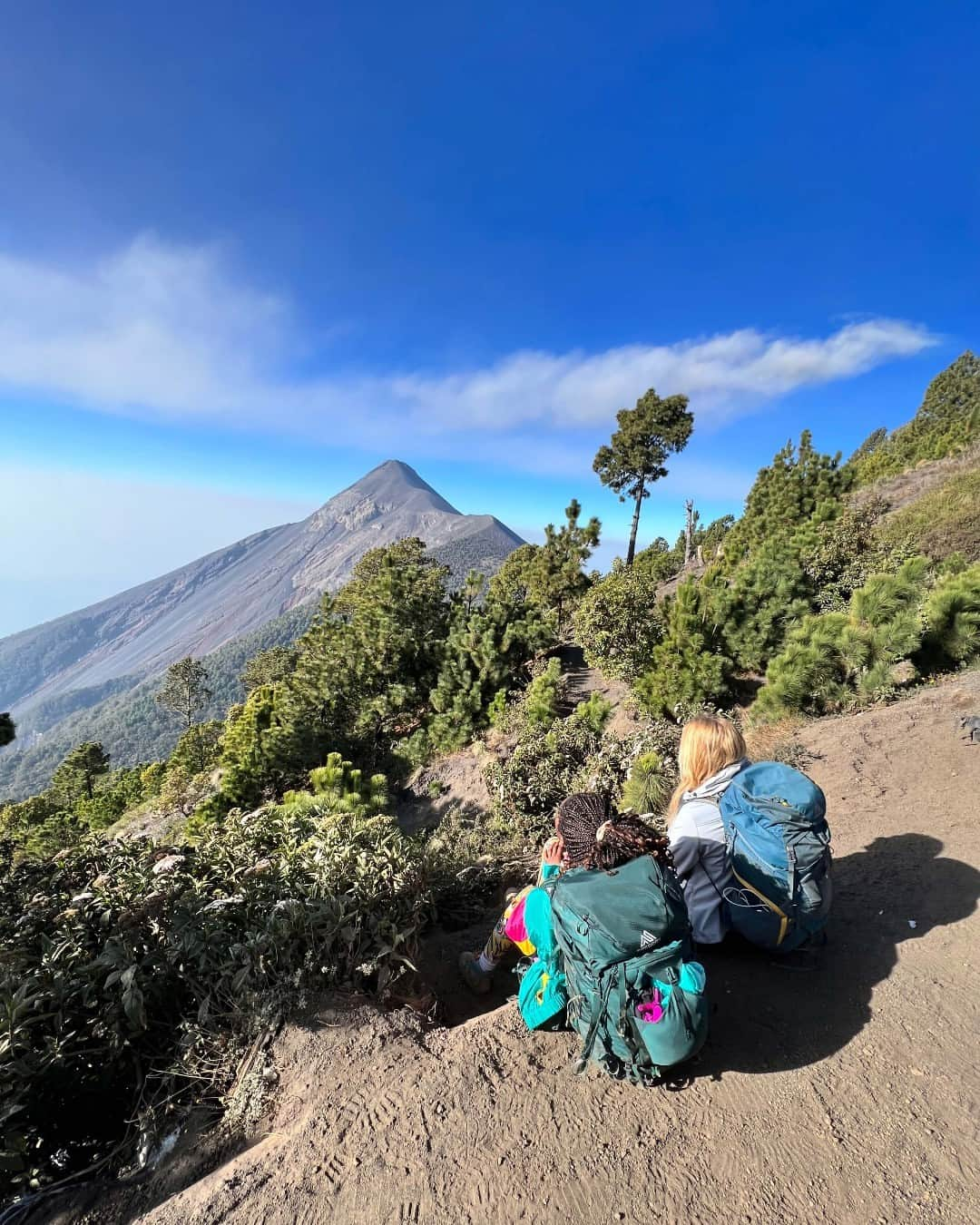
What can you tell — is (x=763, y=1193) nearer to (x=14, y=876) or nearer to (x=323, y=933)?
(x=323, y=933)

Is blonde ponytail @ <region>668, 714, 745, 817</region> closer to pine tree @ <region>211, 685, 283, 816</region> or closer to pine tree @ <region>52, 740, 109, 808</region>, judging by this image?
pine tree @ <region>211, 685, 283, 816</region>

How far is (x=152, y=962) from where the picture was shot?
2.70 m

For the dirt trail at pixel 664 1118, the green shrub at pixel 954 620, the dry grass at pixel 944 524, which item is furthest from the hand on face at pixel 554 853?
the dry grass at pixel 944 524

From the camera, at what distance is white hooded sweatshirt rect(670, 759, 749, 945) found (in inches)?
106

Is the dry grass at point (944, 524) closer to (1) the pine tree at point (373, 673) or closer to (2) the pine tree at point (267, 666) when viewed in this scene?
(1) the pine tree at point (373, 673)

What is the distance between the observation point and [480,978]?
3.12 m

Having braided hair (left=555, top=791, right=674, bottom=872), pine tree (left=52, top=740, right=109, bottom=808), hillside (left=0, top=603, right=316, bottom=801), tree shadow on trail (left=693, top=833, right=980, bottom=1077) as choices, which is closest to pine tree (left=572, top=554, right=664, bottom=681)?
tree shadow on trail (left=693, top=833, right=980, bottom=1077)

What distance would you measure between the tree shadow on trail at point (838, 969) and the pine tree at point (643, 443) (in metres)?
20.3

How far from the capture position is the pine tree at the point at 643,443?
71.6ft

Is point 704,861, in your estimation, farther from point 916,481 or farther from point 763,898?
point 916,481

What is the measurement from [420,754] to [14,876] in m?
9.06

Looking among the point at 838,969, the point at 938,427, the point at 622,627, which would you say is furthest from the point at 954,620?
the point at 938,427

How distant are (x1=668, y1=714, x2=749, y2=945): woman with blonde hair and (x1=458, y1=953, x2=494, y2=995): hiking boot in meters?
1.22

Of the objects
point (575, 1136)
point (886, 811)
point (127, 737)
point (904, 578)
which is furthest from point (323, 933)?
point (127, 737)
